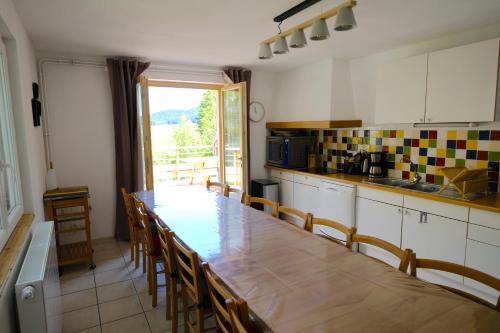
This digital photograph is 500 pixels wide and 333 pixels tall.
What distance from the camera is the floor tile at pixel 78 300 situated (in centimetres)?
247

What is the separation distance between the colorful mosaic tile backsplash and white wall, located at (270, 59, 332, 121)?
1.64 ft

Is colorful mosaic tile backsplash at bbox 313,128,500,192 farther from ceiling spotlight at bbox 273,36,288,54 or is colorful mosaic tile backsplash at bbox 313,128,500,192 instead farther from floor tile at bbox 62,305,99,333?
floor tile at bbox 62,305,99,333

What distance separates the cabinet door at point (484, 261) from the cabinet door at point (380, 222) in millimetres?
612

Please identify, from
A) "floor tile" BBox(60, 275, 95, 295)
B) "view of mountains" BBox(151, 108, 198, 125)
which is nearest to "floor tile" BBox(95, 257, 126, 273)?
"floor tile" BBox(60, 275, 95, 295)

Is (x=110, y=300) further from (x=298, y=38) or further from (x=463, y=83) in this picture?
(x=463, y=83)

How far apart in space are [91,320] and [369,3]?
309 centimetres

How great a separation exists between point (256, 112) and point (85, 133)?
2.41m

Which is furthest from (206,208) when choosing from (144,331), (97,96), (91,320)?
(97,96)

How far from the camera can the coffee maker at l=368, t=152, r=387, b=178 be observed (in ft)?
11.6

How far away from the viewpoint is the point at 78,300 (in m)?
2.57

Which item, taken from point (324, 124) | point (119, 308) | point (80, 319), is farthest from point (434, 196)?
point (80, 319)

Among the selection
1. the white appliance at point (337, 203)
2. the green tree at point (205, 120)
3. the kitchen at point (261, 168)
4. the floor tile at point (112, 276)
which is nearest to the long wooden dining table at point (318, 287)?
the kitchen at point (261, 168)

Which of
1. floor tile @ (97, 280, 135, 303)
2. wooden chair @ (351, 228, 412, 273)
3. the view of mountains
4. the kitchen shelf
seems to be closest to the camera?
wooden chair @ (351, 228, 412, 273)

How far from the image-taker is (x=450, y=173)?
272 centimetres
